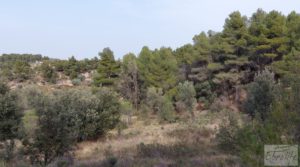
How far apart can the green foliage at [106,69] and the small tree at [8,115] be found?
25.8m

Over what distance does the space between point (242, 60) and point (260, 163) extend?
94.4ft

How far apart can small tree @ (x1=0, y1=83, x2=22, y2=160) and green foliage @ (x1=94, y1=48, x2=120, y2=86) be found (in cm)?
2579

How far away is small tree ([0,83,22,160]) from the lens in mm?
14602

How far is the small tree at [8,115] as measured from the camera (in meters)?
14.6

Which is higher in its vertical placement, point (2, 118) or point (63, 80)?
point (63, 80)

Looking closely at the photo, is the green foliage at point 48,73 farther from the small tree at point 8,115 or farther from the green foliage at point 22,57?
the small tree at point 8,115

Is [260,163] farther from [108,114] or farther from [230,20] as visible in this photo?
[230,20]

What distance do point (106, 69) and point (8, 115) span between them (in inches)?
1045

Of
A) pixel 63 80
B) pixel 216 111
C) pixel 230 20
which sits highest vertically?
pixel 230 20

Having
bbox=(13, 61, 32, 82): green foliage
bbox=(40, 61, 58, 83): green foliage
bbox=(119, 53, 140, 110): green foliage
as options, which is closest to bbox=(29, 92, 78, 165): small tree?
bbox=(119, 53, 140, 110): green foliage

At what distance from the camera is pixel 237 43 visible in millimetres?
31562

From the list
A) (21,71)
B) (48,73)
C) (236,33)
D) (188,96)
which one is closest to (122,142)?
(188,96)

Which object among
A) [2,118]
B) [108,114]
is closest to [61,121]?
[2,118]

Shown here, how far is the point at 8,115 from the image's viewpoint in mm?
14945
